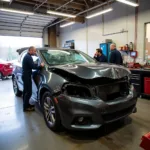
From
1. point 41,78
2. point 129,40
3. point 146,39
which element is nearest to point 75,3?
point 129,40

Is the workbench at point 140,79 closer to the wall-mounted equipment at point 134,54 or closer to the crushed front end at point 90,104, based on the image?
the wall-mounted equipment at point 134,54

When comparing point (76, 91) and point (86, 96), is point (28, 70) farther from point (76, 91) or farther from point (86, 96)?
point (86, 96)

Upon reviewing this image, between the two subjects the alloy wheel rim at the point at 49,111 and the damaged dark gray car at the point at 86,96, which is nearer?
the damaged dark gray car at the point at 86,96

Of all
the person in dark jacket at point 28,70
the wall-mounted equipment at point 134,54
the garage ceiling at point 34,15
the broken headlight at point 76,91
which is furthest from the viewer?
the garage ceiling at point 34,15

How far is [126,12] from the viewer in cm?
696

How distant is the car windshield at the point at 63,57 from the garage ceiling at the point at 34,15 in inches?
183

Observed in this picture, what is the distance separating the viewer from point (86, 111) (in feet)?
7.11

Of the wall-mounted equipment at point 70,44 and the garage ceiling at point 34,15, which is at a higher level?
the garage ceiling at point 34,15

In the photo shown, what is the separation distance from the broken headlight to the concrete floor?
0.69m

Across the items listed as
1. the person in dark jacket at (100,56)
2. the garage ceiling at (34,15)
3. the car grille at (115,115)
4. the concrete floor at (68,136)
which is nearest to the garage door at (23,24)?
the garage ceiling at (34,15)

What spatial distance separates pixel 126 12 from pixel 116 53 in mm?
3077

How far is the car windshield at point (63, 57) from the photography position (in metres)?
3.22

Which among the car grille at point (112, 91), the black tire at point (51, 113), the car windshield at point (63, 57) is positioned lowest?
the black tire at point (51, 113)

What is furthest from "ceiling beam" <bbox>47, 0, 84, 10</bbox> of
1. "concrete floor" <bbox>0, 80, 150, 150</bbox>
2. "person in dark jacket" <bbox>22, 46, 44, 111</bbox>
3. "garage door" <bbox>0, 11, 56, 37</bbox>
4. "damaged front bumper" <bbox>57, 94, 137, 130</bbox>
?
"damaged front bumper" <bbox>57, 94, 137, 130</bbox>
